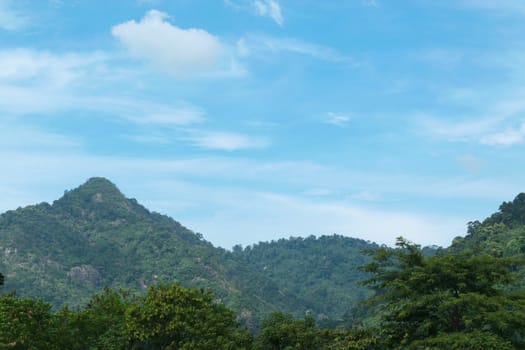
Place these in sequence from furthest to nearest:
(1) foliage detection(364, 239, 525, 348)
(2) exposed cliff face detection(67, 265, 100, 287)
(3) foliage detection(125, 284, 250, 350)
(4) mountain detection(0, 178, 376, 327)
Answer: (2) exposed cliff face detection(67, 265, 100, 287) → (4) mountain detection(0, 178, 376, 327) → (3) foliage detection(125, 284, 250, 350) → (1) foliage detection(364, 239, 525, 348)

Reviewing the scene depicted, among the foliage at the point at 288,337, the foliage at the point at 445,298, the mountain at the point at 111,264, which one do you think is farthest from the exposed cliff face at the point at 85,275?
the foliage at the point at 445,298

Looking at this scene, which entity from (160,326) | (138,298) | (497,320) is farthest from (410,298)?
(138,298)

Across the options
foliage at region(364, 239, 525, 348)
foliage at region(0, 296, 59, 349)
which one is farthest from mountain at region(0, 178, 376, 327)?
foliage at region(364, 239, 525, 348)

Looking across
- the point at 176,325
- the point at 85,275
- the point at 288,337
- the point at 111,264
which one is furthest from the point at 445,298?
the point at 111,264

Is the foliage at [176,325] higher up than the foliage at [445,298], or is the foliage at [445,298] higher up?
the foliage at [445,298]

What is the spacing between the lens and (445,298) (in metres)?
25.8

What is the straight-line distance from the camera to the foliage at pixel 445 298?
24.5 m

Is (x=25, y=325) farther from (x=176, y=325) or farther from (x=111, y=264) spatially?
(x=111, y=264)

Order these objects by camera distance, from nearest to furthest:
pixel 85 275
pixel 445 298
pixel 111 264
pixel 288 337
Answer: pixel 445 298, pixel 288 337, pixel 85 275, pixel 111 264

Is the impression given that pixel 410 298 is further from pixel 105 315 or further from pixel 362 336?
pixel 105 315

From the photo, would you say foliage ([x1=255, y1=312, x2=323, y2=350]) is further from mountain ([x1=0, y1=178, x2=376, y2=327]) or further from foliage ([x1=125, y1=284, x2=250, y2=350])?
mountain ([x1=0, y1=178, x2=376, y2=327])

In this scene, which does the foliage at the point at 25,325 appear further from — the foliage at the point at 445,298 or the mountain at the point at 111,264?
the mountain at the point at 111,264

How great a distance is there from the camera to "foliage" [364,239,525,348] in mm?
24531

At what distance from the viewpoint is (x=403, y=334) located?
27.3 metres
